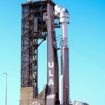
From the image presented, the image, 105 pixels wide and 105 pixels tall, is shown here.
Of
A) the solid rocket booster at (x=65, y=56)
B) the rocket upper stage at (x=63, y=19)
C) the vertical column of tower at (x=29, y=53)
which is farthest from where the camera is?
the vertical column of tower at (x=29, y=53)

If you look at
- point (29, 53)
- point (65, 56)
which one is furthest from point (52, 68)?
point (29, 53)

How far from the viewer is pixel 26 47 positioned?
77.9 m

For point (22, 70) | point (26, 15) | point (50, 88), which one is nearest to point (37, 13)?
point (26, 15)

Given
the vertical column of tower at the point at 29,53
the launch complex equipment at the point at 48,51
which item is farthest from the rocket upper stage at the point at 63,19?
the vertical column of tower at the point at 29,53

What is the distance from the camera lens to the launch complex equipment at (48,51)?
69.2 meters

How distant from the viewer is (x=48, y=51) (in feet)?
229

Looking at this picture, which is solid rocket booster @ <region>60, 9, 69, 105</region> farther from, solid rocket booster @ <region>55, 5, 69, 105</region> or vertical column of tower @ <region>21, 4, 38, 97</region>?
vertical column of tower @ <region>21, 4, 38, 97</region>

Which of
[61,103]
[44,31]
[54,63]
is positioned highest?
[44,31]

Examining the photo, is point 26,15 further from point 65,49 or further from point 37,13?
point 65,49

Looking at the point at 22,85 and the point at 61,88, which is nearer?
the point at 61,88

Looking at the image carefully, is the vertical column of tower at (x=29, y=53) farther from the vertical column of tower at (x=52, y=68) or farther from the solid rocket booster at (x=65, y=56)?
the vertical column of tower at (x=52, y=68)

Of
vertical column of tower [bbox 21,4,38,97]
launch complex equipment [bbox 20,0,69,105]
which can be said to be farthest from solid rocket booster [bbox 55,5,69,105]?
vertical column of tower [bbox 21,4,38,97]

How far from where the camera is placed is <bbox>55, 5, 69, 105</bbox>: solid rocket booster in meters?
68.7

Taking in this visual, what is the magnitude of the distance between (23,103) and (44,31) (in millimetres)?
10688
